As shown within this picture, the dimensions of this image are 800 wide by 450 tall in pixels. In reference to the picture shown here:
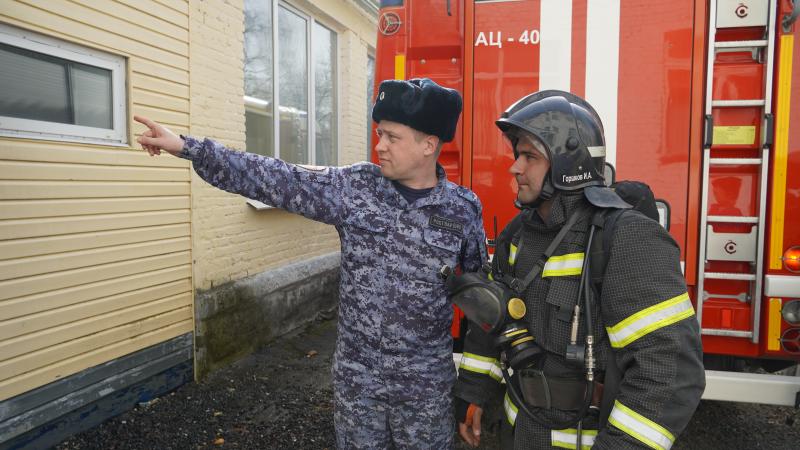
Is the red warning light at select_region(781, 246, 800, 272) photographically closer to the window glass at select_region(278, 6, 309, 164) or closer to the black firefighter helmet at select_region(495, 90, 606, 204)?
the black firefighter helmet at select_region(495, 90, 606, 204)

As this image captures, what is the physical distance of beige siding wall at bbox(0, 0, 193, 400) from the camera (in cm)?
291

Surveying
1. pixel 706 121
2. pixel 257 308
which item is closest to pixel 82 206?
pixel 257 308

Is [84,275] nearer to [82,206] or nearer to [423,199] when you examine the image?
[82,206]

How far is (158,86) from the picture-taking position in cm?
382

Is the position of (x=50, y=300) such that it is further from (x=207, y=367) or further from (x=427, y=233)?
(x=427, y=233)

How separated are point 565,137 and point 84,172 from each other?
9.73ft

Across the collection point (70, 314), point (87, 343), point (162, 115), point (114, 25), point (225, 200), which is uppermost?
point (114, 25)

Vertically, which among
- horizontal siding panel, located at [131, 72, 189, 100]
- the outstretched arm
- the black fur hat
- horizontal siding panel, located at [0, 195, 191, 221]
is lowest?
horizontal siding panel, located at [0, 195, 191, 221]

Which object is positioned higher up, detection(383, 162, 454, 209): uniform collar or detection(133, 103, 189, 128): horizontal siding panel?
detection(133, 103, 189, 128): horizontal siding panel

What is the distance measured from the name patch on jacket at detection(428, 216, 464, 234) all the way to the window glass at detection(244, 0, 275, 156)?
3728 mm

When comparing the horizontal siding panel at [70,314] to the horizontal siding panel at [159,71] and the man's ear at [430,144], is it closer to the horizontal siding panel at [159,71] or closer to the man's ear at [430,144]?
the horizontal siding panel at [159,71]

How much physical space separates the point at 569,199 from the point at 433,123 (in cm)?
61

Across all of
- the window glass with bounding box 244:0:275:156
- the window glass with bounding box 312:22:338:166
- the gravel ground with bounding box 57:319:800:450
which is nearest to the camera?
the gravel ground with bounding box 57:319:800:450

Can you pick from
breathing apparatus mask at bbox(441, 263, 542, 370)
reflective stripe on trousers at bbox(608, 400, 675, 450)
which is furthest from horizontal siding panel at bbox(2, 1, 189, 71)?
reflective stripe on trousers at bbox(608, 400, 675, 450)
